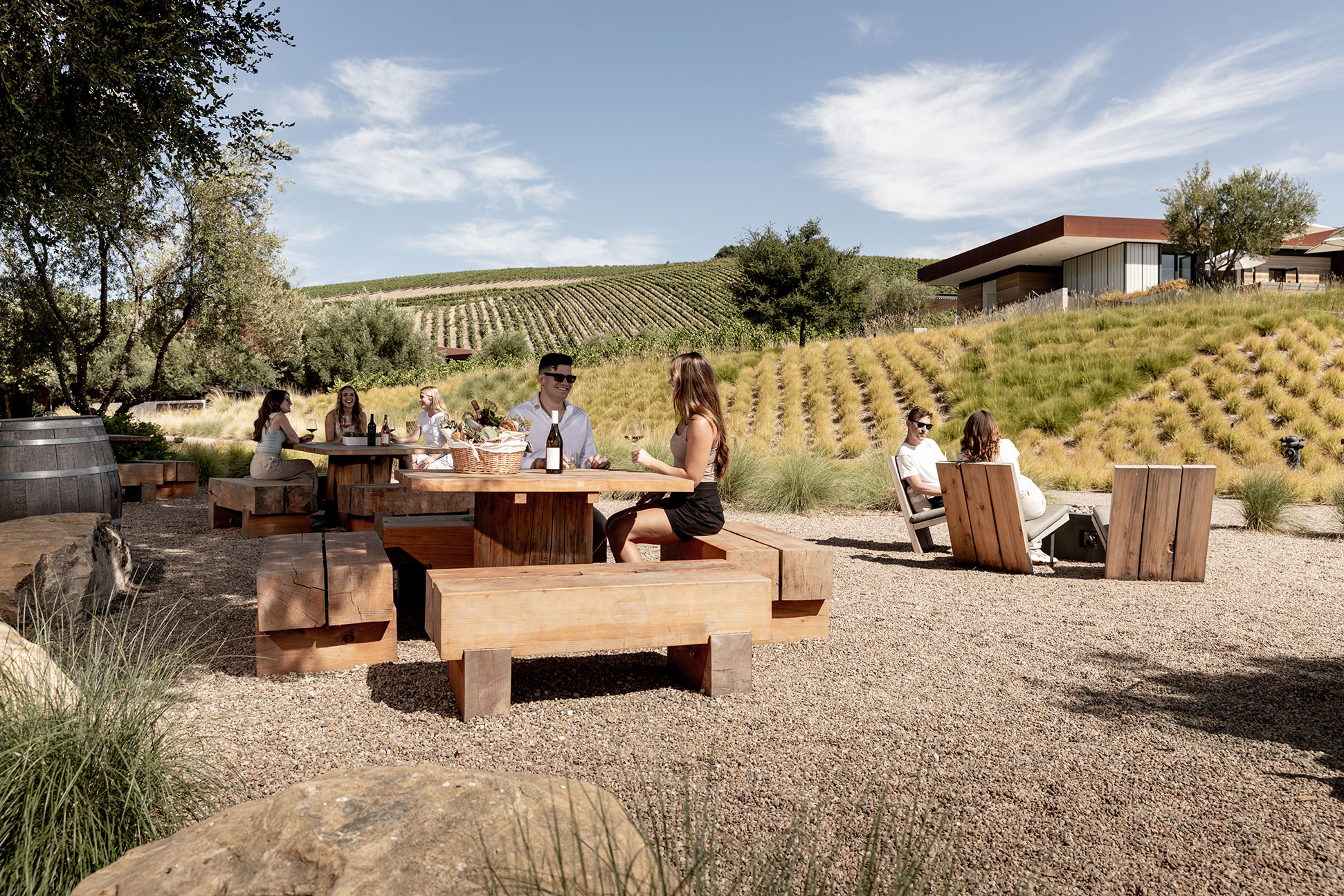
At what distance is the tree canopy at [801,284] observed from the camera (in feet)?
95.1

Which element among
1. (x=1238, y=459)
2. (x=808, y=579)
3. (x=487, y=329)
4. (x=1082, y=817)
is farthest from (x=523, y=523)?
(x=487, y=329)

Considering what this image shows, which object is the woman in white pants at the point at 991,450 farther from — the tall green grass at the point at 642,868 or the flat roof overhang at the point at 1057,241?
the flat roof overhang at the point at 1057,241

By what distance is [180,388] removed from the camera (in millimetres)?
37875

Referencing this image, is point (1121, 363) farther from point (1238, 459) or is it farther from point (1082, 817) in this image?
point (1082, 817)

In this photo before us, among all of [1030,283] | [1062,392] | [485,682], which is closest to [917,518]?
[485,682]

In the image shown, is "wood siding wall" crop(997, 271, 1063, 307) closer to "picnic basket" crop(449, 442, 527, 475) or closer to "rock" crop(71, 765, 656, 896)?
"picnic basket" crop(449, 442, 527, 475)

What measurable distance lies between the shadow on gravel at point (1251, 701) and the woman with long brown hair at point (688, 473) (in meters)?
1.92

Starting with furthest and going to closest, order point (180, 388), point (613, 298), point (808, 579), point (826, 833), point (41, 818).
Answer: point (613, 298), point (180, 388), point (808, 579), point (826, 833), point (41, 818)

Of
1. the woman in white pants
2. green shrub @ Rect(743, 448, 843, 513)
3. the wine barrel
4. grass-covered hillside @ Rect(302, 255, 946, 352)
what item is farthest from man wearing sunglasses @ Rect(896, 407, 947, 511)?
grass-covered hillside @ Rect(302, 255, 946, 352)

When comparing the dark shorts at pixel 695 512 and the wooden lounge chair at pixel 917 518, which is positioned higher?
the dark shorts at pixel 695 512

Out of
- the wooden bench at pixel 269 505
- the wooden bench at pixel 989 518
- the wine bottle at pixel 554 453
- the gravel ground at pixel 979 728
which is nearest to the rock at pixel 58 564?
the gravel ground at pixel 979 728

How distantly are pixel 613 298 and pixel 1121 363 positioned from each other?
2373 inches

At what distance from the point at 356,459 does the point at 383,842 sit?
7.23 meters

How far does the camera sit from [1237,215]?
28.3 metres
